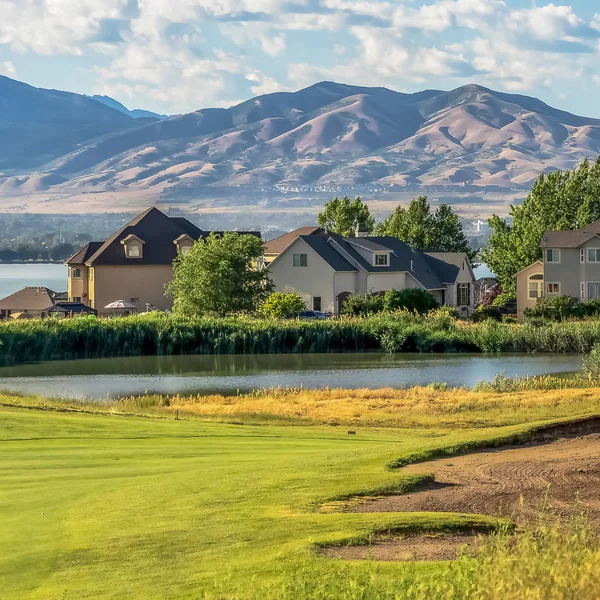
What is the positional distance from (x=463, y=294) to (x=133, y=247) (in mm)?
23537

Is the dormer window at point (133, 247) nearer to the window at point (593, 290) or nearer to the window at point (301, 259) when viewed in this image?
the window at point (301, 259)

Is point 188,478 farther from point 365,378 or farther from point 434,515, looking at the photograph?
point 365,378

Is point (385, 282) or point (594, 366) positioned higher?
point (385, 282)

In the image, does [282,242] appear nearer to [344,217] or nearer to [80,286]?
[344,217]

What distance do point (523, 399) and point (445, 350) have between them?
101 feet

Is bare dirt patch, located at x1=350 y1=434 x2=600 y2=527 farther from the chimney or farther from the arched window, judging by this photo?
the chimney

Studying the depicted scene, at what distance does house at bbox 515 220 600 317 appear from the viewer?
81.6 m

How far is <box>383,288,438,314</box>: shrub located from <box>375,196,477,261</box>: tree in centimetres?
3250

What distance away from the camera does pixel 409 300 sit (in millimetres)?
75438

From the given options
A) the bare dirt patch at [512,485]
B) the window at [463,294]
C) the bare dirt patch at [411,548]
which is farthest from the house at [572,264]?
the bare dirt patch at [411,548]

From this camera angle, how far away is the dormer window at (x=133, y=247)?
8631 centimetres

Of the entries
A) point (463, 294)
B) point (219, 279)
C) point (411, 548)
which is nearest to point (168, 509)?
point (411, 548)

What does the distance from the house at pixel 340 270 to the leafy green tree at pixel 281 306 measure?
23.8ft

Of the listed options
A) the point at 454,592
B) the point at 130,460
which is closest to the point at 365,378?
the point at 130,460
